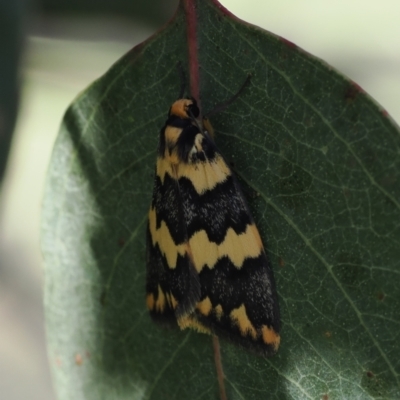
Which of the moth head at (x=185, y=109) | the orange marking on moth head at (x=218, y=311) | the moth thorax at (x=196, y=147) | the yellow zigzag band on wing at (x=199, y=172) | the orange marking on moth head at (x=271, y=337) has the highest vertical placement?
the moth head at (x=185, y=109)

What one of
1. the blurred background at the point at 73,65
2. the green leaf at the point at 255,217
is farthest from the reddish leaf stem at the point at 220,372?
the blurred background at the point at 73,65

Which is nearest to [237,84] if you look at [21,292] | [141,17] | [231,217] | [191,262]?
[231,217]

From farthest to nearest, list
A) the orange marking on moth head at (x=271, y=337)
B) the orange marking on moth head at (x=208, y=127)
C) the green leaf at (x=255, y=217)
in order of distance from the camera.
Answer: the orange marking on moth head at (x=208, y=127)
the orange marking on moth head at (x=271, y=337)
the green leaf at (x=255, y=217)

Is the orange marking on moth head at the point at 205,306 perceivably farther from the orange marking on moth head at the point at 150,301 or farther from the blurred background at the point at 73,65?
the blurred background at the point at 73,65

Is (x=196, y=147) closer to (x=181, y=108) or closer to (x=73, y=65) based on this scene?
(x=181, y=108)

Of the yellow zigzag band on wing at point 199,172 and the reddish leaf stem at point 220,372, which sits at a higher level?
the yellow zigzag band on wing at point 199,172

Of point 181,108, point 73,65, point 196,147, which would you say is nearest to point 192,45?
point 181,108

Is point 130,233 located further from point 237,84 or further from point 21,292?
point 21,292

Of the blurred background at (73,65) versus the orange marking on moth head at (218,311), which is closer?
the orange marking on moth head at (218,311)
